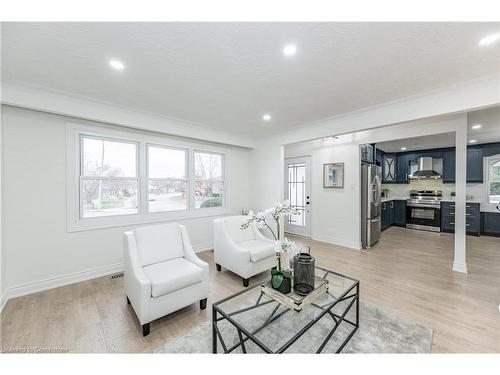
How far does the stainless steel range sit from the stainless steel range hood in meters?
0.53

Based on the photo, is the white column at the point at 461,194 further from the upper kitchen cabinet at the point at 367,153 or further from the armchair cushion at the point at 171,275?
the armchair cushion at the point at 171,275

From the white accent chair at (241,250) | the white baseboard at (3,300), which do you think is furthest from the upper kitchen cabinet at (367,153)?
the white baseboard at (3,300)

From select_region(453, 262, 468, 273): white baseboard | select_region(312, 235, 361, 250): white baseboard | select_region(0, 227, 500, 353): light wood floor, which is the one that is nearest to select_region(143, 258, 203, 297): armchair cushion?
select_region(0, 227, 500, 353): light wood floor

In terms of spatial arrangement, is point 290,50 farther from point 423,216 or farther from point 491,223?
point 491,223

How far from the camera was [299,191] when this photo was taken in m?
5.45

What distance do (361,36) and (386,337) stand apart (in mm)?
2501

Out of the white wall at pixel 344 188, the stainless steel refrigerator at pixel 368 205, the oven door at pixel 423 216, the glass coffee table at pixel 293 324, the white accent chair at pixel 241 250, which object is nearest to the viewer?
the glass coffee table at pixel 293 324

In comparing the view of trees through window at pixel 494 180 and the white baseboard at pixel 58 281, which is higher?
the view of trees through window at pixel 494 180

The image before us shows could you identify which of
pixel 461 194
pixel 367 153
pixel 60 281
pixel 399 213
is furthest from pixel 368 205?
pixel 60 281

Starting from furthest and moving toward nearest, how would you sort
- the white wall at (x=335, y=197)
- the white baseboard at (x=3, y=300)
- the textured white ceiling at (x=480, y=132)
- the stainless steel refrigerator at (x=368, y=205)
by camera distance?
1. the white wall at (x=335, y=197)
2. the stainless steel refrigerator at (x=368, y=205)
3. the textured white ceiling at (x=480, y=132)
4. the white baseboard at (x=3, y=300)

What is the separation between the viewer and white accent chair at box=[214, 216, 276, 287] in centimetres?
277

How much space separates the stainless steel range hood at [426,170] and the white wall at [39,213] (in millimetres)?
7990

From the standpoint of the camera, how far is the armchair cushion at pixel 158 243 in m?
2.30
